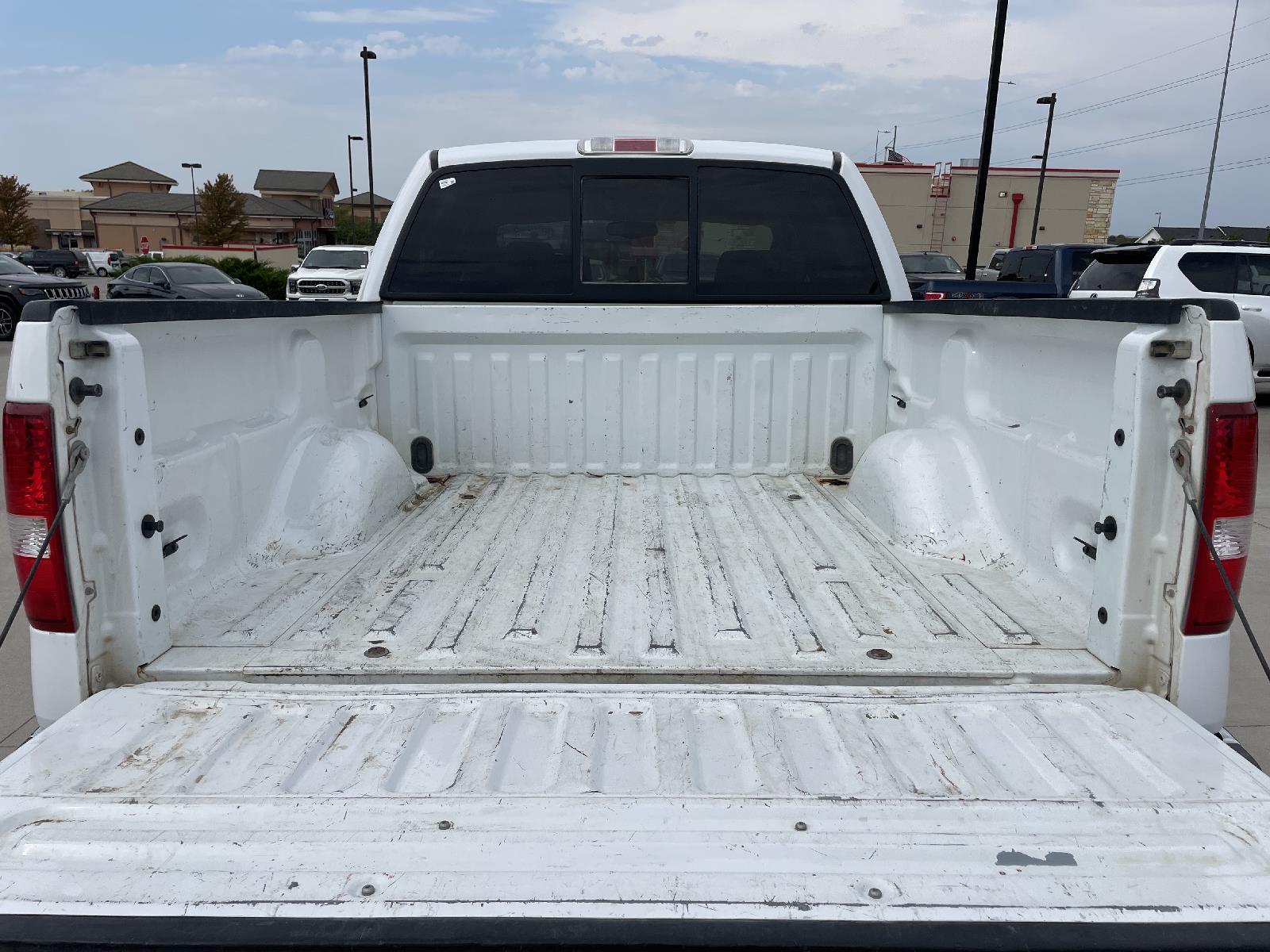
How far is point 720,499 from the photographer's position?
3.92 m

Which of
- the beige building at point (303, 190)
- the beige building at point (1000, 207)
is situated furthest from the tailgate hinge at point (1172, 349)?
the beige building at point (303, 190)

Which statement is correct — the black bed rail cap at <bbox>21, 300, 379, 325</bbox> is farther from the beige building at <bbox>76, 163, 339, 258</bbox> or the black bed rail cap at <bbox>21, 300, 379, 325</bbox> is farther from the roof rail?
the beige building at <bbox>76, 163, 339, 258</bbox>

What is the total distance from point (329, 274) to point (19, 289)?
6305mm

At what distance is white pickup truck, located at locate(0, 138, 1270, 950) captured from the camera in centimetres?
143

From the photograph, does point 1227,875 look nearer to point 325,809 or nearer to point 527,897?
point 527,897

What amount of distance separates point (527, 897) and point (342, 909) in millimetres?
277

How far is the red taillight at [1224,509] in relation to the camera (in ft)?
6.24

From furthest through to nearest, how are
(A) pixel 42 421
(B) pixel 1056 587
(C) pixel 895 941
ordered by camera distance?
(B) pixel 1056 587, (A) pixel 42 421, (C) pixel 895 941

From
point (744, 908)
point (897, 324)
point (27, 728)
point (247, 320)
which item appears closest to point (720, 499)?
point (897, 324)

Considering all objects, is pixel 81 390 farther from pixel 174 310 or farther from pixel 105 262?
pixel 105 262

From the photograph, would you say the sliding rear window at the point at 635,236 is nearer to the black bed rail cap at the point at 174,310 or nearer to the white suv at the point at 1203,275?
the black bed rail cap at the point at 174,310

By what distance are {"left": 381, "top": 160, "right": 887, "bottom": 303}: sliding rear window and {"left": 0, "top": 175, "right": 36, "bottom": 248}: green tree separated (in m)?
80.3

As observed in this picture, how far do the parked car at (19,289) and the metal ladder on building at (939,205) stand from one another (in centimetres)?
4765

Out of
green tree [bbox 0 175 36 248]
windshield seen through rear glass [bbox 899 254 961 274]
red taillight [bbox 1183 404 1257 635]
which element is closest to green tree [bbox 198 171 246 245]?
green tree [bbox 0 175 36 248]
